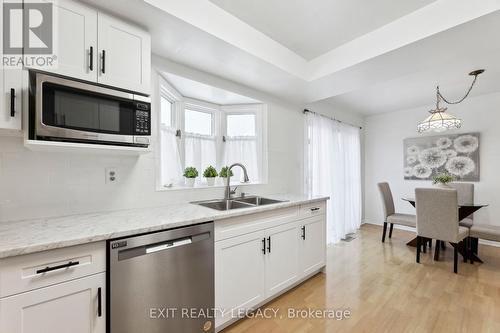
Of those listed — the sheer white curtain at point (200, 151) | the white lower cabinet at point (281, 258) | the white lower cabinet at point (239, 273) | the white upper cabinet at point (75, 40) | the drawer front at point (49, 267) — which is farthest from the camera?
the sheer white curtain at point (200, 151)

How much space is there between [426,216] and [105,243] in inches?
136

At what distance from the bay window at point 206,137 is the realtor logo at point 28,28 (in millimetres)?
905

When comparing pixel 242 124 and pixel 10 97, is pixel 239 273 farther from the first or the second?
pixel 242 124

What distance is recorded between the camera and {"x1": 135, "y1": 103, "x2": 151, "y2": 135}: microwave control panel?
145 centimetres

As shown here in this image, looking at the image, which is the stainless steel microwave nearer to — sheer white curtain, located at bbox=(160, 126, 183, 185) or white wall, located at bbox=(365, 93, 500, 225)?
sheer white curtain, located at bbox=(160, 126, 183, 185)

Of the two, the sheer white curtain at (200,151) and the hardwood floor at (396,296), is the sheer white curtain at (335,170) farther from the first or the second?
the sheer white curtain at (200,151)

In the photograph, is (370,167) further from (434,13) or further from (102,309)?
(102,309)

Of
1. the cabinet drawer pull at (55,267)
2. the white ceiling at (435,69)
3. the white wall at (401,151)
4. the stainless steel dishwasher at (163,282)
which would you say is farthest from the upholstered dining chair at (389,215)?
the cabinet drawer pull at (55,267)

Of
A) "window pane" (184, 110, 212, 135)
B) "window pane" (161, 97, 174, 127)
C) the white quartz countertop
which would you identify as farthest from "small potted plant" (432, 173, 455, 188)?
"window pane" (161, 97, 174, 127)

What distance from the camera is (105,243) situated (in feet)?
3.61

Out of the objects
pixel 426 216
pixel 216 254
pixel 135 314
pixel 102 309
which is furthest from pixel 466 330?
pixel 102 309

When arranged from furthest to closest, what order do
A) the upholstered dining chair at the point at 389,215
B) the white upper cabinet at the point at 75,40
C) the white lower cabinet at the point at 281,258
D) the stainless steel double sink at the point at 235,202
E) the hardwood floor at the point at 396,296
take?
1. the upholstered dining chair at the point at 389,215
2. the stainless steel double sink at the point at 235,202
3. the white lower cabinet at the point at 281,258
4. the hardwood floor at the point at 396,296
5. the white upper cabinet at the point at 75,40

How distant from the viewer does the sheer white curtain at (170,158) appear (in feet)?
7.02

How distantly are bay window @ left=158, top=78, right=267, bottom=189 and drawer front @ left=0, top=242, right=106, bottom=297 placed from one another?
3.00 feet
